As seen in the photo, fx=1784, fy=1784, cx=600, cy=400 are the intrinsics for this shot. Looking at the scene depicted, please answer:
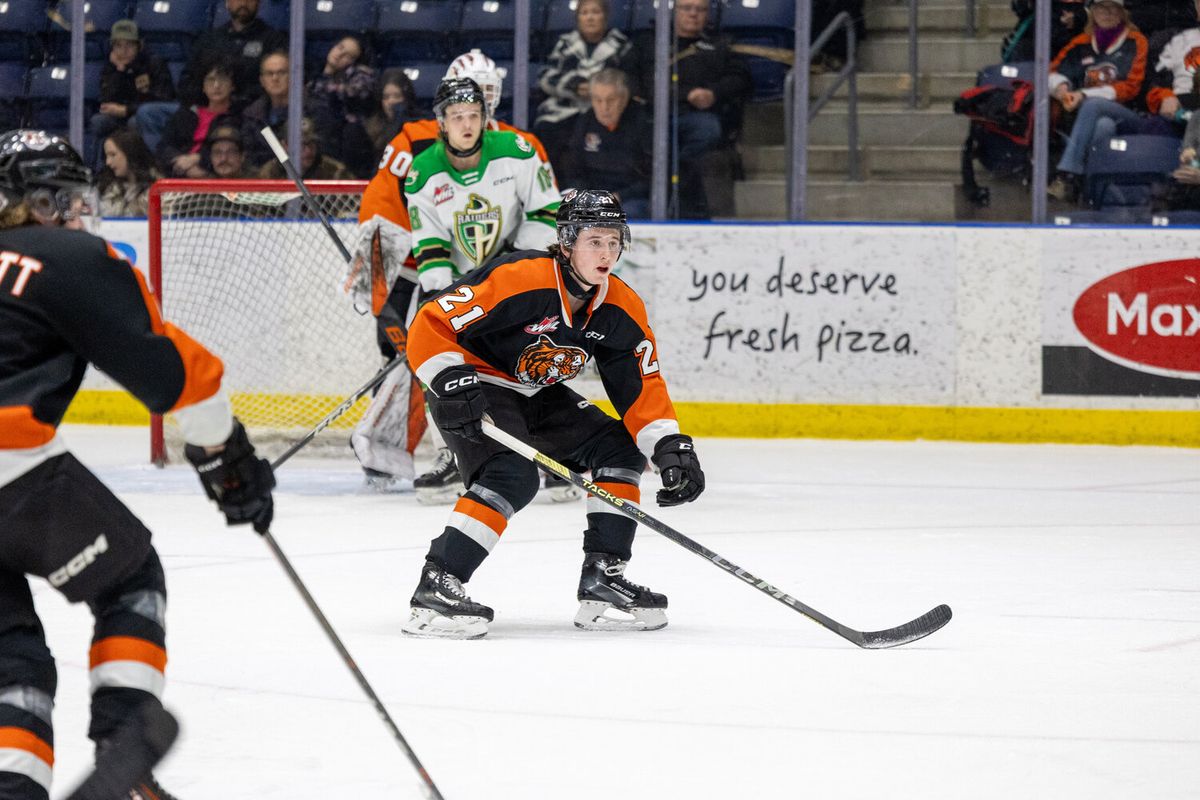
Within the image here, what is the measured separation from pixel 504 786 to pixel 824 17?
5166mm

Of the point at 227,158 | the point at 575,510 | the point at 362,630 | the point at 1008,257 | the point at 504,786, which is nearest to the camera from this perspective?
the point at 504,786

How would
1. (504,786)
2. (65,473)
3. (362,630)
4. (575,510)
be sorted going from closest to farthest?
(65,473)
(504,786)
(362,630)
(575,510)

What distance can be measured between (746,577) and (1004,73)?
4199mm

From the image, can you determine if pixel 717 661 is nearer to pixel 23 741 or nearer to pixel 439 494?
pixel 23 741

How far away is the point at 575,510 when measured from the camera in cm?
534

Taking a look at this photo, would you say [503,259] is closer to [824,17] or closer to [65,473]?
[65,473]

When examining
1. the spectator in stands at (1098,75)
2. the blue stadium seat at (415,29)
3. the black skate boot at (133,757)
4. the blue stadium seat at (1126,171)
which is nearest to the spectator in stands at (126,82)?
the blue stadium seat at (415,29)

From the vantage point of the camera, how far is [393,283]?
231 inches

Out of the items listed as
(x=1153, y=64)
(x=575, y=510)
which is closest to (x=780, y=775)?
(x=575, y=510)

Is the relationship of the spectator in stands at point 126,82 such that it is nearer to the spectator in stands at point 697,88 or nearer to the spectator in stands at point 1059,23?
the spectator in stands at point 697,88

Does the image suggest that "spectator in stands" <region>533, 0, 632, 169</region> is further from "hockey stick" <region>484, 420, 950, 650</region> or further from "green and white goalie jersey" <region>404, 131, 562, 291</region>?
"hockey stick" <region>484, 420, 950, 650</region>

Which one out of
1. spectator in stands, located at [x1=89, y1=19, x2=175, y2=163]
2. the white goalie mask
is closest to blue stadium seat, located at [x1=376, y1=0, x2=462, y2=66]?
spectator in stands, located at [x1=89, y1=19, x2=175, y2=163]

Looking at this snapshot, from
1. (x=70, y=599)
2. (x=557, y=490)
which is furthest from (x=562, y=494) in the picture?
(x=70, y=599)

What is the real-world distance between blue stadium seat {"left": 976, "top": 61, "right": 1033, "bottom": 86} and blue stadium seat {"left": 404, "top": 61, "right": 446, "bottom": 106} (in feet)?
7.23
